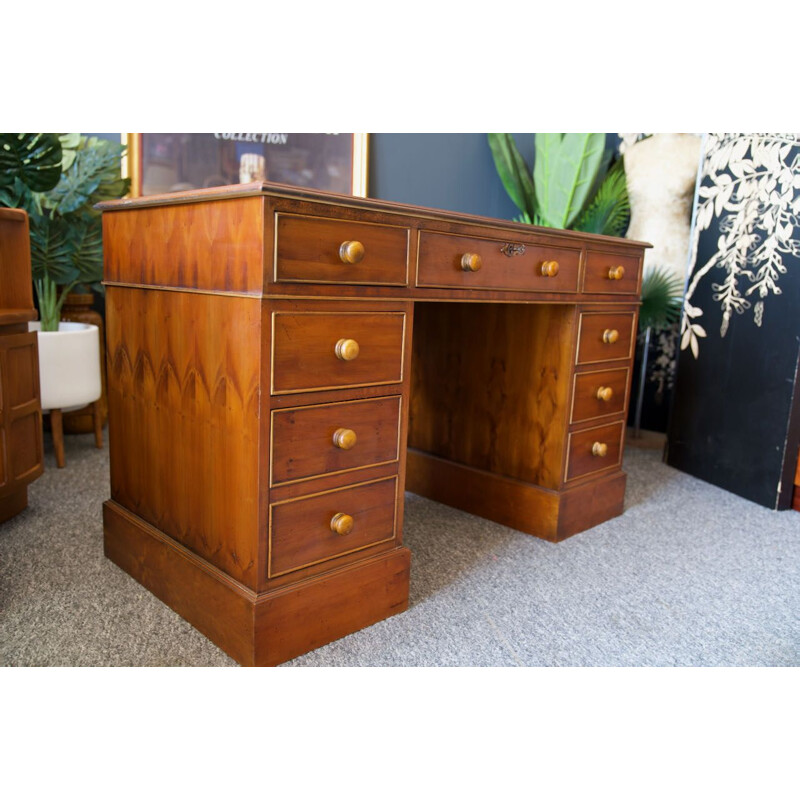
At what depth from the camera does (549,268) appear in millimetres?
1880

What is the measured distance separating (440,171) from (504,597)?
232cm

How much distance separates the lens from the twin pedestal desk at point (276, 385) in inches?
51.8

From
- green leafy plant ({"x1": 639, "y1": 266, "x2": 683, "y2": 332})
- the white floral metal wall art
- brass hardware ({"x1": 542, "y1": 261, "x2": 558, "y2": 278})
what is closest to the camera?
brass hardware ({"x1": 542, "y1": 261, "x2": 558, "y2": 278})

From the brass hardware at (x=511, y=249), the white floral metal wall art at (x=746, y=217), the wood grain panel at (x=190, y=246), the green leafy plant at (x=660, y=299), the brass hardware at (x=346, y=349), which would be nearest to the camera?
the wood grain panel at (x=190, y=246)

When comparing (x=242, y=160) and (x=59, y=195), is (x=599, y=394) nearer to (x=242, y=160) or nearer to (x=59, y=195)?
(x=242, y=160)

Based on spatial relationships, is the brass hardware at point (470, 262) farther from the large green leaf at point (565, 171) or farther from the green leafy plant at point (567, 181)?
the large green leaf at point (565, 171)

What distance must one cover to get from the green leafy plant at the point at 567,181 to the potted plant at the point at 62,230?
1.77 m

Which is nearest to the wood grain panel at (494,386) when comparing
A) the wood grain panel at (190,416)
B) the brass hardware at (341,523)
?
the brass hardware at (341,523)

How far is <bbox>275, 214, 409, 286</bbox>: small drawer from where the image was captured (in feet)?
4.19

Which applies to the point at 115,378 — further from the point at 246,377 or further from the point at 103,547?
the point at 246,377

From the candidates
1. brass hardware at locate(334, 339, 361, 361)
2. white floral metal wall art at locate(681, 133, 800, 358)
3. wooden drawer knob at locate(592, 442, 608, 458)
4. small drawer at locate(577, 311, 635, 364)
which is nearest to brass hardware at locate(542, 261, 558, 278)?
small drawer at locate(577, 311, 635, 364)

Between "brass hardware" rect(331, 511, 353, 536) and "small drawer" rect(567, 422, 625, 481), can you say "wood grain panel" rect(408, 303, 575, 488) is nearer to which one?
"small drawer" rect(567, 422, 625, 481)

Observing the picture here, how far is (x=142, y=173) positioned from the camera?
300cm

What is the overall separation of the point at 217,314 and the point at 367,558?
0.62m
